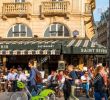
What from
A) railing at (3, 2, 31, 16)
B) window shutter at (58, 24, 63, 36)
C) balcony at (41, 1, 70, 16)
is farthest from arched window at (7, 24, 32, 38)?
window shutter at (58, 24, 63, 36)

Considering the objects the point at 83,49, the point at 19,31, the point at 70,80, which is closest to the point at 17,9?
the point at 19,31

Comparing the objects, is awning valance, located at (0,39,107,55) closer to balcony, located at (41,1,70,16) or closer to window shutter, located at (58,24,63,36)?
window shutter, located at (58,24,63,36)

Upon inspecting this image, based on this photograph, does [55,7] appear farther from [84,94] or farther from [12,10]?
[84,94]

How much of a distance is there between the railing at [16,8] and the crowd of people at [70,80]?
6933 millimetres

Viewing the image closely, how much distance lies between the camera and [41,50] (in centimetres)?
3053

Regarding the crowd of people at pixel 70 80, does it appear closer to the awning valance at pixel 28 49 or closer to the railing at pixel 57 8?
the awning valance at pixel 28 49

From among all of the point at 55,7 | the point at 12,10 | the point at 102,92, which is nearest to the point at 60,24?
the point at 55,7

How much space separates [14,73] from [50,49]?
556cm

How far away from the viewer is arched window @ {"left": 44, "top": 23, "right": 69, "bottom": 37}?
3500cm

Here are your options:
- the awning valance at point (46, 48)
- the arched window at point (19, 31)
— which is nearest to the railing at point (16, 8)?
the arched window at point (19, 31)

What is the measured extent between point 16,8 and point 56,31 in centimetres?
351

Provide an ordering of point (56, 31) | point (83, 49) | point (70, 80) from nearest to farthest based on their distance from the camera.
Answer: point (70, 80)
point (83, 49)
point (56, 31)

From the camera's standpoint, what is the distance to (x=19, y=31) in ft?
116

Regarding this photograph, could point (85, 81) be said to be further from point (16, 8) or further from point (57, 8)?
point (16, 8)
